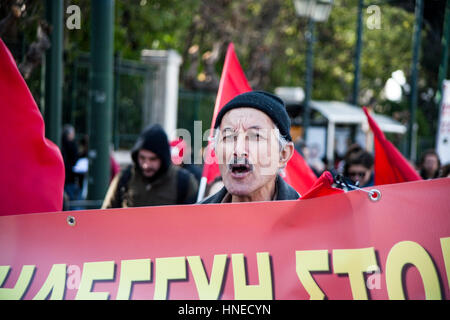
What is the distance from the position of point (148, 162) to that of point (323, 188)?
3497 millimetres

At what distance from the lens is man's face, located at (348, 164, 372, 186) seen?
21.7 feet

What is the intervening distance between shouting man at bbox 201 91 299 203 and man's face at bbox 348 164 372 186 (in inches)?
149

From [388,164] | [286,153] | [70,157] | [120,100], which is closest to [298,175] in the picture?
[388,164]

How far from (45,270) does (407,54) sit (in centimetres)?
2912

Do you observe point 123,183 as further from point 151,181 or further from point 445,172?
point 445,172

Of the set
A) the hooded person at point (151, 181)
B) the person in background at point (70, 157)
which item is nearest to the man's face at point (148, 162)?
the hooded person at point (151, 181)

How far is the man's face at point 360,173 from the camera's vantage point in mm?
6625

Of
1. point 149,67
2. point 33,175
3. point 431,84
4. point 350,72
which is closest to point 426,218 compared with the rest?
point 33,175

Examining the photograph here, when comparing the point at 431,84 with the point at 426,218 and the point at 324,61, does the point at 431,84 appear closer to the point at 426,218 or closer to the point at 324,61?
the point at 324,61

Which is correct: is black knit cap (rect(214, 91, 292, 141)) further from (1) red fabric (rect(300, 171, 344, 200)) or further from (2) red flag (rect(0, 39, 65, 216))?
(2) red flag (rect(0, 39, 65, 216))

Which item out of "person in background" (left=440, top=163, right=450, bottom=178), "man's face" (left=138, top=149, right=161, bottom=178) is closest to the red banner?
"man's face" (left=138, top=149, right=161, bottom=178)

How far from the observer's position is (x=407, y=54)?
29672mm

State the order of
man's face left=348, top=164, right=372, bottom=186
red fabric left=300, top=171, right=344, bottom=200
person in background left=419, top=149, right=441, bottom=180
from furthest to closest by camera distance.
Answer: person in background left=419, top=149, right=441, bottom=180, man's face left=348, top=164, right=372, bottom=186, red fabric left=300, top=171, right=344, bottom=200

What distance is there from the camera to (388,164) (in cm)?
467
